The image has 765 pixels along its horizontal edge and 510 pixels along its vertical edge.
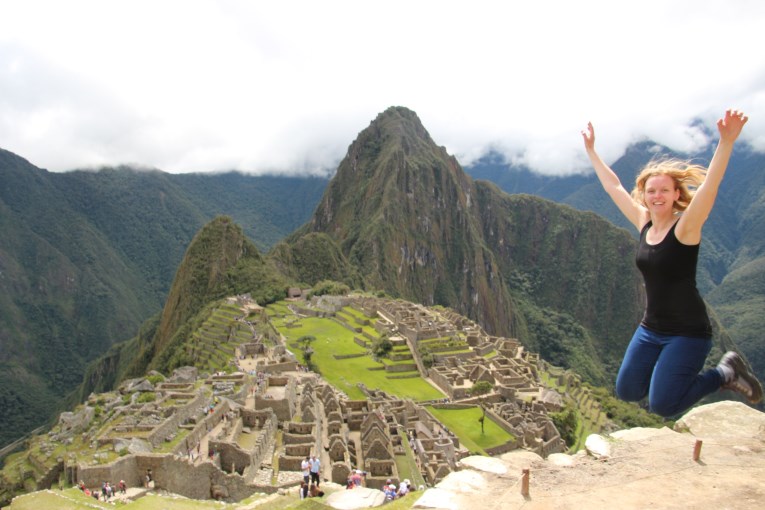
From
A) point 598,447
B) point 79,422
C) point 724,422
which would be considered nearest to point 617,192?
point 598,447

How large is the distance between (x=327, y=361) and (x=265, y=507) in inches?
1543

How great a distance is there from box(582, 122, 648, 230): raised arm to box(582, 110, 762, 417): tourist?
304mm

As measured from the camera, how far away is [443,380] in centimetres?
4362

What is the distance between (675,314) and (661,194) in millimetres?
1388

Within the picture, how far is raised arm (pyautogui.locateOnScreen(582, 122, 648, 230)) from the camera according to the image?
22.8 ft

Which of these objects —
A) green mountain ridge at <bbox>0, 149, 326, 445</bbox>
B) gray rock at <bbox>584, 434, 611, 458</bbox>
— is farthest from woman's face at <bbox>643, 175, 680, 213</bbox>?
green mountain ridge at <bbox>0, 149, 326, 445</bbox>

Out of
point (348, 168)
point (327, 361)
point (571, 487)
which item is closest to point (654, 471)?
point (571, 487)

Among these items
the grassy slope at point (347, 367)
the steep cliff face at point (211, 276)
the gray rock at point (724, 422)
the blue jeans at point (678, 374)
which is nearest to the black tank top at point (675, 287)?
the blue jeans at point (678, 374)

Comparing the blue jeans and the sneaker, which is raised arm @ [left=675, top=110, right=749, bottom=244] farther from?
the sneaker

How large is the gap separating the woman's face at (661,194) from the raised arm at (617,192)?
327 millimetres

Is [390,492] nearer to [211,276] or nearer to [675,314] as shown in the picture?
[675,314]

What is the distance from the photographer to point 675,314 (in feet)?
20.4

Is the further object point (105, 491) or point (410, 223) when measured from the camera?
point (410, 223)

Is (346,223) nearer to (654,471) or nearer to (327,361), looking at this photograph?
(327,361)
